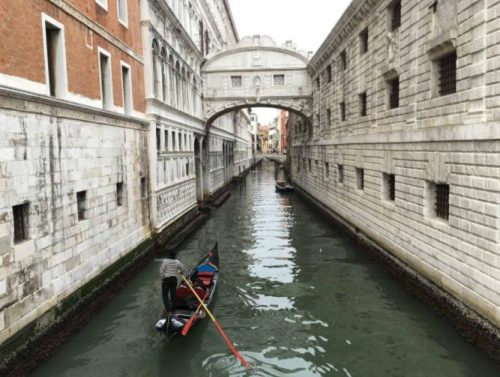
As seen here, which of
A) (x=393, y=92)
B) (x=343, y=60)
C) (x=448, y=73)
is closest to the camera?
(x=448, y=73)

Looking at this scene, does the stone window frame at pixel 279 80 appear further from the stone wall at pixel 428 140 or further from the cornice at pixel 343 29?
the stone wall at pixel 428 140

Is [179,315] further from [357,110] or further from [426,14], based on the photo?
[357,110]

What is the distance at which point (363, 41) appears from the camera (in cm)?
1434

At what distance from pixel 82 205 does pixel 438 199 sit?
292 inches

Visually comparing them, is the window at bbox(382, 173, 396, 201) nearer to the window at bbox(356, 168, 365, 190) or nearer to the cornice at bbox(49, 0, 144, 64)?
the window at bbox(356, 168, 365, 190)

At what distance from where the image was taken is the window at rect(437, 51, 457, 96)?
8289 mm

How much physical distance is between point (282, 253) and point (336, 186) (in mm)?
5614

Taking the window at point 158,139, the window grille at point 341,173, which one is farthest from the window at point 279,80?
the window at point 158,139

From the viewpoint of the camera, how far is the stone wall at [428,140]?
22.7 ft

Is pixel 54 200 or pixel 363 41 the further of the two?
pixel 363 41

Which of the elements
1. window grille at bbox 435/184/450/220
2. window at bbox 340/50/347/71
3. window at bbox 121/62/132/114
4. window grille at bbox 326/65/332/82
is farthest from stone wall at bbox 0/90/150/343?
window grille at bbox 326/65/332/82

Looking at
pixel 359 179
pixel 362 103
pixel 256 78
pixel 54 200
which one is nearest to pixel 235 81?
pixel 256 78

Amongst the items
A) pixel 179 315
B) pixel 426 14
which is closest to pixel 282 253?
pixel 179 315

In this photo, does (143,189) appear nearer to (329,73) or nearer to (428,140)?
(428,140)
